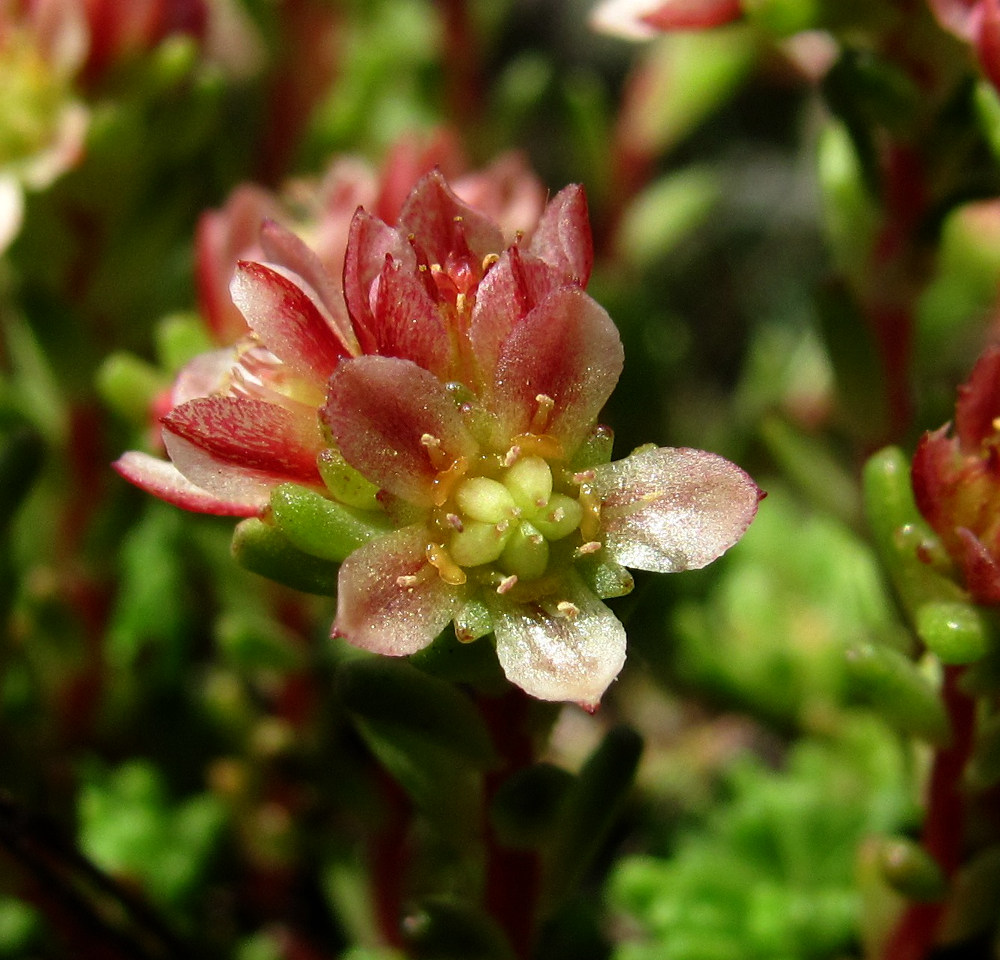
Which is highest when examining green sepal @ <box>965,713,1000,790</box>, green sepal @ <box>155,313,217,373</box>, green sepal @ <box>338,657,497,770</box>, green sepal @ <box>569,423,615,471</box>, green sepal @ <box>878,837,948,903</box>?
green sepal @ <box>569,423,615,471</box>

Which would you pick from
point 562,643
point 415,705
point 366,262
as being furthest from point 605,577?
point 366,262

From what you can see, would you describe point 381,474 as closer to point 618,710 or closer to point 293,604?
point 293,604

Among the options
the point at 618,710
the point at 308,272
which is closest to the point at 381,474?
the point at 308,272

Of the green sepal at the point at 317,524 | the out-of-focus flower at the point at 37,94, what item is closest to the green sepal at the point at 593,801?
the green sepal at the point at 317,524

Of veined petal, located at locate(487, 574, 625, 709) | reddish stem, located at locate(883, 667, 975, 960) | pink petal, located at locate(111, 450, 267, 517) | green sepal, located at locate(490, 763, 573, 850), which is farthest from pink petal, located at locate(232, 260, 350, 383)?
reddish stem, located at locate(883, 667, 975, 960)

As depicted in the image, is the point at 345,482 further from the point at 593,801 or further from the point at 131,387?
the point at 131,387

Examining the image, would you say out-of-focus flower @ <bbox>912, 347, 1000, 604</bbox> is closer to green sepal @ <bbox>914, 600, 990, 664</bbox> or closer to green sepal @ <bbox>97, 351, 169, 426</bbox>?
green sepal @ <bbox>914, 600, 990, 664</bbox>

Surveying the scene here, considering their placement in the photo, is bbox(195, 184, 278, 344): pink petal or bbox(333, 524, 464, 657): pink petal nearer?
bbox(333, 524, 464, 657): pink petal
